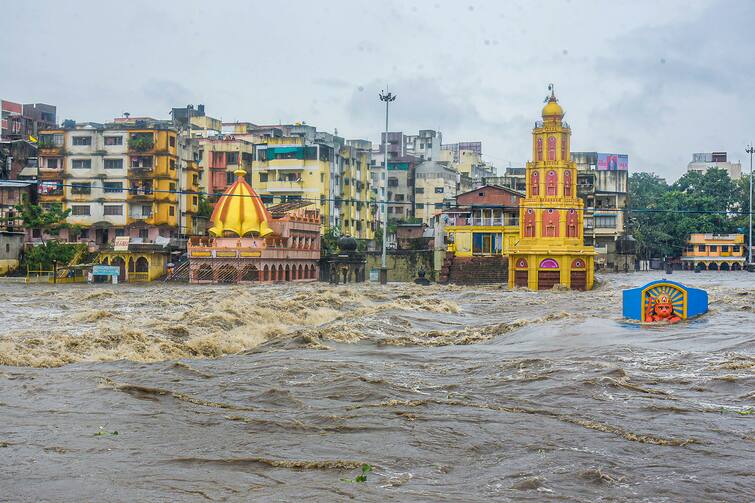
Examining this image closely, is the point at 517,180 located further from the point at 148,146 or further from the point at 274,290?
the point at 274,290

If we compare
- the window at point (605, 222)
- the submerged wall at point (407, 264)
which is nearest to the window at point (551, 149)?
the submerged wall at point (407, 264)

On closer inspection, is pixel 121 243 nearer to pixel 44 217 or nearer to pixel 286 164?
pixel 44 217

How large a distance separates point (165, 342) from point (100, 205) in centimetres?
4504

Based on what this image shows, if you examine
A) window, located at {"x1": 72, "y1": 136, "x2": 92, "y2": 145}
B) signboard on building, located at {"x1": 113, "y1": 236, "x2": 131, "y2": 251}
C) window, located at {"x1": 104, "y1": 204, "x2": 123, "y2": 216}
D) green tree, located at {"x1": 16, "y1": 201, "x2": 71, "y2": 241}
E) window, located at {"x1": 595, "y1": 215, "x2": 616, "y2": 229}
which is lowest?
signboard on building, located at {"x1": 113, "y1": 236, "x2": 131, "y2": 251}

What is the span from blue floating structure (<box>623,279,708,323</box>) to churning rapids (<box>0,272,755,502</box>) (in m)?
1.77

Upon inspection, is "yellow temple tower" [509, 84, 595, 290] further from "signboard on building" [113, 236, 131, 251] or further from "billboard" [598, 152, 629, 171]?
"billboard" [598, 152, 629, 171]

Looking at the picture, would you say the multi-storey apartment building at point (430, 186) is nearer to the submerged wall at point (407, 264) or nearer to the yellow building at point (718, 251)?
the submerged wall at point (407, 264)

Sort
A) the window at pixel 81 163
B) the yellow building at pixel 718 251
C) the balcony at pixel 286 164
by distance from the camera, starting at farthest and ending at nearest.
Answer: the yellow building at pixel 718 251 < the balcony at pixel 286 164 < the window at pixel 81 163

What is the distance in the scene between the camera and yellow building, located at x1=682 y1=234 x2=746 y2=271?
3652 inches

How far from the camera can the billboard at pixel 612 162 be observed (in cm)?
9188

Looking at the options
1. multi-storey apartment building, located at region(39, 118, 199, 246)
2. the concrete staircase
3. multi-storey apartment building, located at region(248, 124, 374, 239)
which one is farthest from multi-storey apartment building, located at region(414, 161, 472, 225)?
multi-storey apartment building, located at region(39, 118, 199, 246)

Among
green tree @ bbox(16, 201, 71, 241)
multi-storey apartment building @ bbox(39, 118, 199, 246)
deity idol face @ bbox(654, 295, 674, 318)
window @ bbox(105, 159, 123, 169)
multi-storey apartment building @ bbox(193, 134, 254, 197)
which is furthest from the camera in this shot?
multi-storey apartment building @ bbox(193, 134, 254, 197)

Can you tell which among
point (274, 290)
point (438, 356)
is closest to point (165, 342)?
point (438, 356)

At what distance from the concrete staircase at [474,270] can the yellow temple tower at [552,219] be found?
6.38 metres
